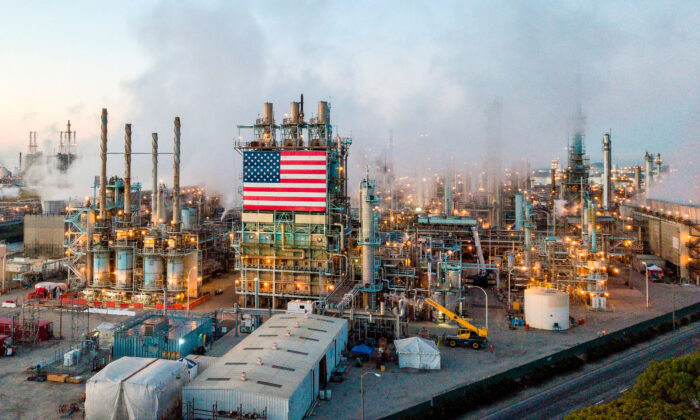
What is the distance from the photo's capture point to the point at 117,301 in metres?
56.8

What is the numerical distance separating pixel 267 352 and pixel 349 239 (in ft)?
78.6

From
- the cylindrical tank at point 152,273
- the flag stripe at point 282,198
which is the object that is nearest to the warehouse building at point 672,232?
the flag stripe at point 282,198

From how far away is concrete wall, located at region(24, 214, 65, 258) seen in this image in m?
75.9

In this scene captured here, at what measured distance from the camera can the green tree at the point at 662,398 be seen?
763 inches

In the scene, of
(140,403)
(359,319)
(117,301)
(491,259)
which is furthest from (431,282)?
(117,301)

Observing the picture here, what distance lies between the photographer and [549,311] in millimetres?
45844

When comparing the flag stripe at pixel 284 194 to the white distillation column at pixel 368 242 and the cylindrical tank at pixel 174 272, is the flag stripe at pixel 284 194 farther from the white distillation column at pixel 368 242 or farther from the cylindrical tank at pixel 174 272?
the cylindrical tank at pixel 174 272

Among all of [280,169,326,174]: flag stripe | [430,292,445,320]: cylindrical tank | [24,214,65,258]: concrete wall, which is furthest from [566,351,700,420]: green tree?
[24,214,65,258]: concrete wall

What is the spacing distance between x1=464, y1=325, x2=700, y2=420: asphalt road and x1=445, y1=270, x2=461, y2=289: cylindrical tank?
51.0 ft

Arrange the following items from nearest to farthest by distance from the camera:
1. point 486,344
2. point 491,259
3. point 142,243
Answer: point 486,344, point 142,243, point 491,259

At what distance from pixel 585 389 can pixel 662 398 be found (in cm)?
1135

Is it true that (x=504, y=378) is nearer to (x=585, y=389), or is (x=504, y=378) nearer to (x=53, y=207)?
(x=585, y=389)

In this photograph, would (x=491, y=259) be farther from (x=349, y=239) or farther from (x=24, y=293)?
(x=24, y=293)

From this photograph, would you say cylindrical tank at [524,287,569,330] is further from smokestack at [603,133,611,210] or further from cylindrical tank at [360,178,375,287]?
smokestack at [603,133,611,210]
